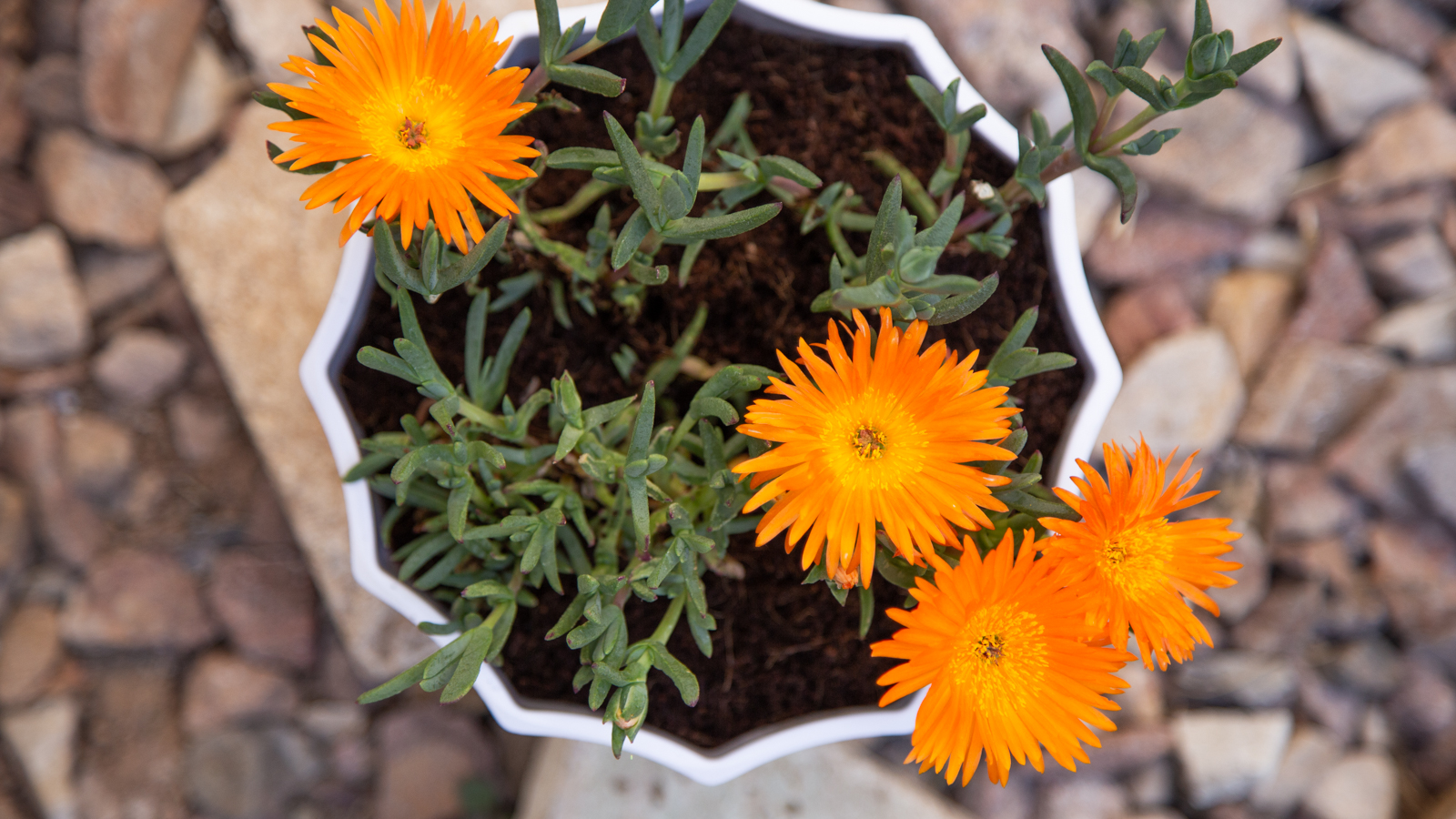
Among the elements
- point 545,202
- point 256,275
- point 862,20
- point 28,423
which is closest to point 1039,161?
point 862,20

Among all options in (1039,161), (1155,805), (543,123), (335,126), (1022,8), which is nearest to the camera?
(335,126)

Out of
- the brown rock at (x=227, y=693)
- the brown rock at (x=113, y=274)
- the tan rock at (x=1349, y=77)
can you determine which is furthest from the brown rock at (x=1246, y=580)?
the brown rock at (x=113, y=274)

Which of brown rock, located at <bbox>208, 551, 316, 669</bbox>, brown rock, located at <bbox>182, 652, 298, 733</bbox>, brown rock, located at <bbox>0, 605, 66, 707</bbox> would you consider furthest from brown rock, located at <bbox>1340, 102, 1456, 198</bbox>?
brown rock, located at <bbox>0, 605, 66, 707</bbox>

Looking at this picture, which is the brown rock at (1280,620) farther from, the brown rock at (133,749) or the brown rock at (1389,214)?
the brown rock at (133,749)

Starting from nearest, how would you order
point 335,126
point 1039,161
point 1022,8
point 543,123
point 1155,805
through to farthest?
1. point 335,126
2. point 1039,161
3. point 543,123
4. point 1022,8
5. point 1155,805

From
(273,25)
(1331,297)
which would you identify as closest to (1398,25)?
(1331,297)

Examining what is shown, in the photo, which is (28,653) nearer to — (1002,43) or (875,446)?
(875,446)

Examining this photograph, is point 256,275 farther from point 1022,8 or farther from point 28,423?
point 1022,8
